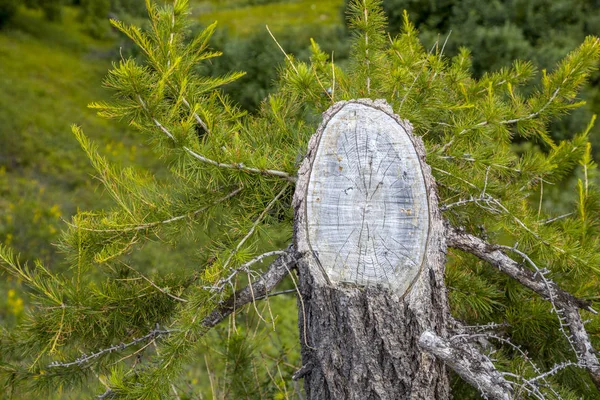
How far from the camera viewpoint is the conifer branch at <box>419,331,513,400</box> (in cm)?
163

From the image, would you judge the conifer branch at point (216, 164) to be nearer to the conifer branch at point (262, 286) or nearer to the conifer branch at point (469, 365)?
the conifer branch at point (262, 286)

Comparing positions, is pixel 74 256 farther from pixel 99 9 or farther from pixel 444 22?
pixel 99 9

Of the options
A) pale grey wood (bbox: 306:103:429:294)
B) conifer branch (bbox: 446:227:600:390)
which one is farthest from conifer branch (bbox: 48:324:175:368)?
conifer branch (bbox: 446:227:600:390)

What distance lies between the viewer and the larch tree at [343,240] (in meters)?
A: 1.72

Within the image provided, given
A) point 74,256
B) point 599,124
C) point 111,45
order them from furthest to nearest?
point 111,45
point 599,124
point 74,256

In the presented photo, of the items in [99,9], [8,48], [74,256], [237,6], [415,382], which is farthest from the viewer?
[237,6]

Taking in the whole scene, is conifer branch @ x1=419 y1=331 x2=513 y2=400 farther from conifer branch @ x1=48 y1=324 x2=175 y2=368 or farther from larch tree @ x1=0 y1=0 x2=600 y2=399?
conifer branch @ x1=48 y1=324 x2=175 y2=368

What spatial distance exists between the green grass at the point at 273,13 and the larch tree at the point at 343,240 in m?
13.8

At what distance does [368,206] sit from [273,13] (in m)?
17.7

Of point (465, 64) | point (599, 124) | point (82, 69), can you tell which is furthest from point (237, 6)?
point (465, 64)

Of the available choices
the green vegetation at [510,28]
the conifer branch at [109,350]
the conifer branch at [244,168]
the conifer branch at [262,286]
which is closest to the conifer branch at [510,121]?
the conifer branch at [244,168]

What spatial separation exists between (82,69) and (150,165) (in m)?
5.15

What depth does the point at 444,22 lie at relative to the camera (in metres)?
9.20

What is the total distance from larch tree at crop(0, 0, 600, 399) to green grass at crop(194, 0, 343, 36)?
1380 centimetres
